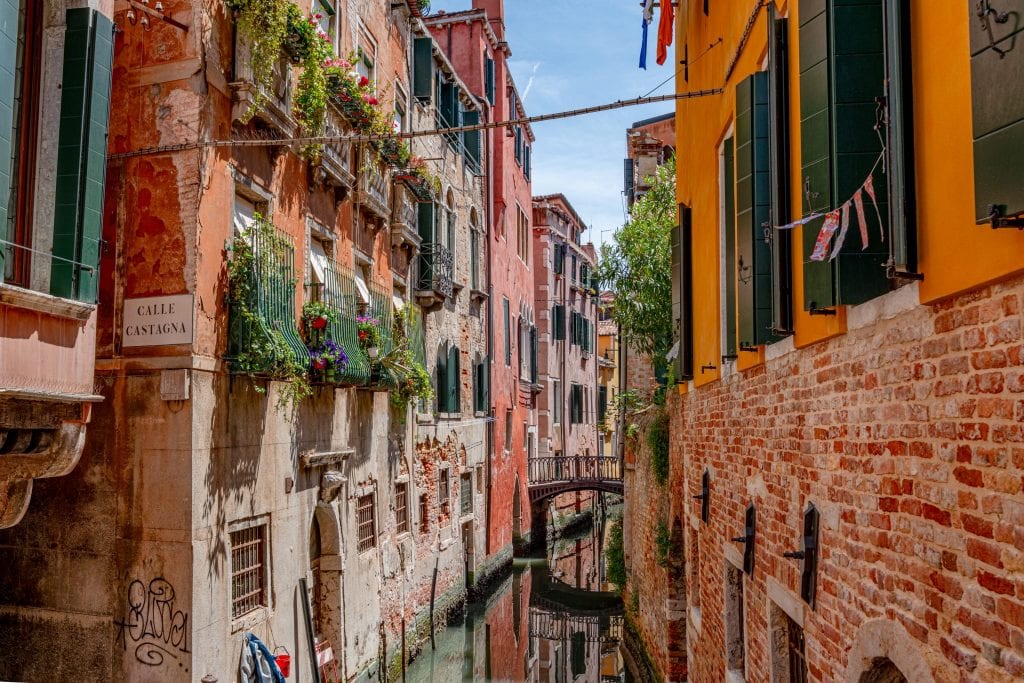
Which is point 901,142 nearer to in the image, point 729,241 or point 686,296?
point 729,241

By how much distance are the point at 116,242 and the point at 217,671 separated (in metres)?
4.04

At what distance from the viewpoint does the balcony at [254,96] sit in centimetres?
875

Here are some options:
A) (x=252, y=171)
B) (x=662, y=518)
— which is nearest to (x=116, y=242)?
(x=252, y=171)

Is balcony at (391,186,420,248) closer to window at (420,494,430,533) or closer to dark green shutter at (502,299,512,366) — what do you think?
window at (420,494,430,533)

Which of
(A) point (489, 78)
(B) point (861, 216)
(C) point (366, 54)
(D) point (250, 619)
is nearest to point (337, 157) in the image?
(C) point (366, 54)

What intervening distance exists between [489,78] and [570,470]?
510 inches

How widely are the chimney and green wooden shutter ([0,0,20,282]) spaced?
2046 cm

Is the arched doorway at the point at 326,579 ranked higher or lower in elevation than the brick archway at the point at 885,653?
lower

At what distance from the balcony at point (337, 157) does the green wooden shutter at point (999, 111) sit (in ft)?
29.3

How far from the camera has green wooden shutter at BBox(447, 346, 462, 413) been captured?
17828 millimetres

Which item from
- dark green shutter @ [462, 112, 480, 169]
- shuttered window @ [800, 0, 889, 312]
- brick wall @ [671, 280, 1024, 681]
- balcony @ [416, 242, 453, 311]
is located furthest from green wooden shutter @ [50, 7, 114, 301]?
dark green shutter @ [462, 112, 480, 169]

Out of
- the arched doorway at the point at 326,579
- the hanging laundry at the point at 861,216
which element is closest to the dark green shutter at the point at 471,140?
the arched doorway at the point at 326,579

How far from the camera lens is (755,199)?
18.1 feet

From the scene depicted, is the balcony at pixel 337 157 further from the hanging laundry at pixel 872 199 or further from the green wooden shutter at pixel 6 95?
the hanging laundry at pixel 872 199
